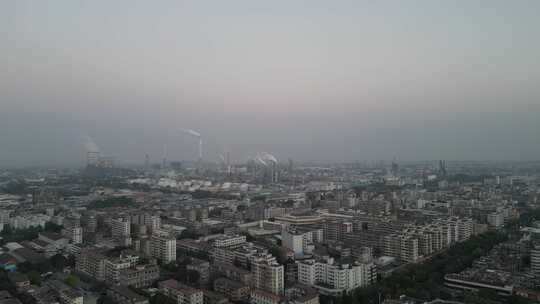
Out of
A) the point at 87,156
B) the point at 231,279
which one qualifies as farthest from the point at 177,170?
the point at 231,279

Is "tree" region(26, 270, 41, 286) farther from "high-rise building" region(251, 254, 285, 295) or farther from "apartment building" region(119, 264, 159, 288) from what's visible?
"high-rise building" region(251, 254, 285, 295)

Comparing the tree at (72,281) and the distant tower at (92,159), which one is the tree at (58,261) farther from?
the distant tower at (92,159)

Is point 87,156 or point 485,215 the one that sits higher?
point 87,156

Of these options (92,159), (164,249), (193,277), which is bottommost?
(193,277)

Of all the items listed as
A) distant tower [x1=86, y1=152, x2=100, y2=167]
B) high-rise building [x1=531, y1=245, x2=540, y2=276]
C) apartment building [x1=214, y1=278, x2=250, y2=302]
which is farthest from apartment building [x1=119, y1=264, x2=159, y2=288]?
distant tower [x1=86, y1=152, x2=100, y2=167]

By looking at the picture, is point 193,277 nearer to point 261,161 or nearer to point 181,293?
point 181,293

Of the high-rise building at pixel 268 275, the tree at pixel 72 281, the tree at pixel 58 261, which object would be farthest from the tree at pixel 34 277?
the high-rise building at pixel 268 275

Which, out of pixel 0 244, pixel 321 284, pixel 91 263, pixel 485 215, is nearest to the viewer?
pixel 321 284

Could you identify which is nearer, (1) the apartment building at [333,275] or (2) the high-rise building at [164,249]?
(1) the apartment building at [333,275]

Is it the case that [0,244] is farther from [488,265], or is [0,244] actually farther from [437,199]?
[437,199]

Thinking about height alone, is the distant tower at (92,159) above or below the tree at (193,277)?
above

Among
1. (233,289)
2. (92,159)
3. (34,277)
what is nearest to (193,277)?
(233,289)
